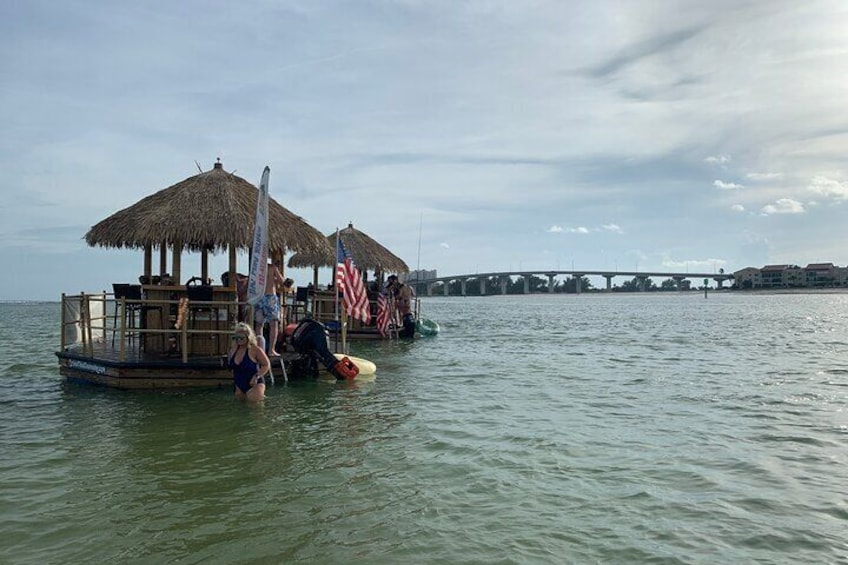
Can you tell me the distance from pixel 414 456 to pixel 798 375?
12.2 metres

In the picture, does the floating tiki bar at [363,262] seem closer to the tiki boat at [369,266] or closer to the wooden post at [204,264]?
the tiki boat at [369,266]

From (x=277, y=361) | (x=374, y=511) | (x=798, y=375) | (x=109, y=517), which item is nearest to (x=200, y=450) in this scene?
(x=109, y=517)

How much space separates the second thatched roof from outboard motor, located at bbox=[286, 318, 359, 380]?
5.91 feet

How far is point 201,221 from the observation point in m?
12.8

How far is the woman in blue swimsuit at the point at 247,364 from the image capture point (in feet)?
34.3

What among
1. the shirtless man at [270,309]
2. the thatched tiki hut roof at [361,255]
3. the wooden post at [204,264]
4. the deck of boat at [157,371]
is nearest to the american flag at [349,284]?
the shirtless man at [270,309]

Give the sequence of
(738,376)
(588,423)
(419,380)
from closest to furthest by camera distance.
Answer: (588,423) → (419,380) → (738,376)

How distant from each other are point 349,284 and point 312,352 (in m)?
2.15

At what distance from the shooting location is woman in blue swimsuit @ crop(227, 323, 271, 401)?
1045 centimetres

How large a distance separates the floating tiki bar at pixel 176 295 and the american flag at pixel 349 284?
2.77 ft

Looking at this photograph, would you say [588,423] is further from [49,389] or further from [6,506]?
[49,389]

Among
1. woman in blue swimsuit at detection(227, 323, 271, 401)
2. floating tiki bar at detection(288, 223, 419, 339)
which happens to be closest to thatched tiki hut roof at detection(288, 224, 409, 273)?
floating tiki bar at detection(288, 223, 419, 339)

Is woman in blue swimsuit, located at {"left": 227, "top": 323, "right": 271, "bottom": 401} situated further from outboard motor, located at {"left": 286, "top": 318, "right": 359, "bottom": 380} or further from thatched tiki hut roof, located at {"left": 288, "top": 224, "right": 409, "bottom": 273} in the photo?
thatched tiki hut roof, located at {"left": 288, "top": 224, "right": 409, "bottom": 273}

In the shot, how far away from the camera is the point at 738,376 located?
1594cm
